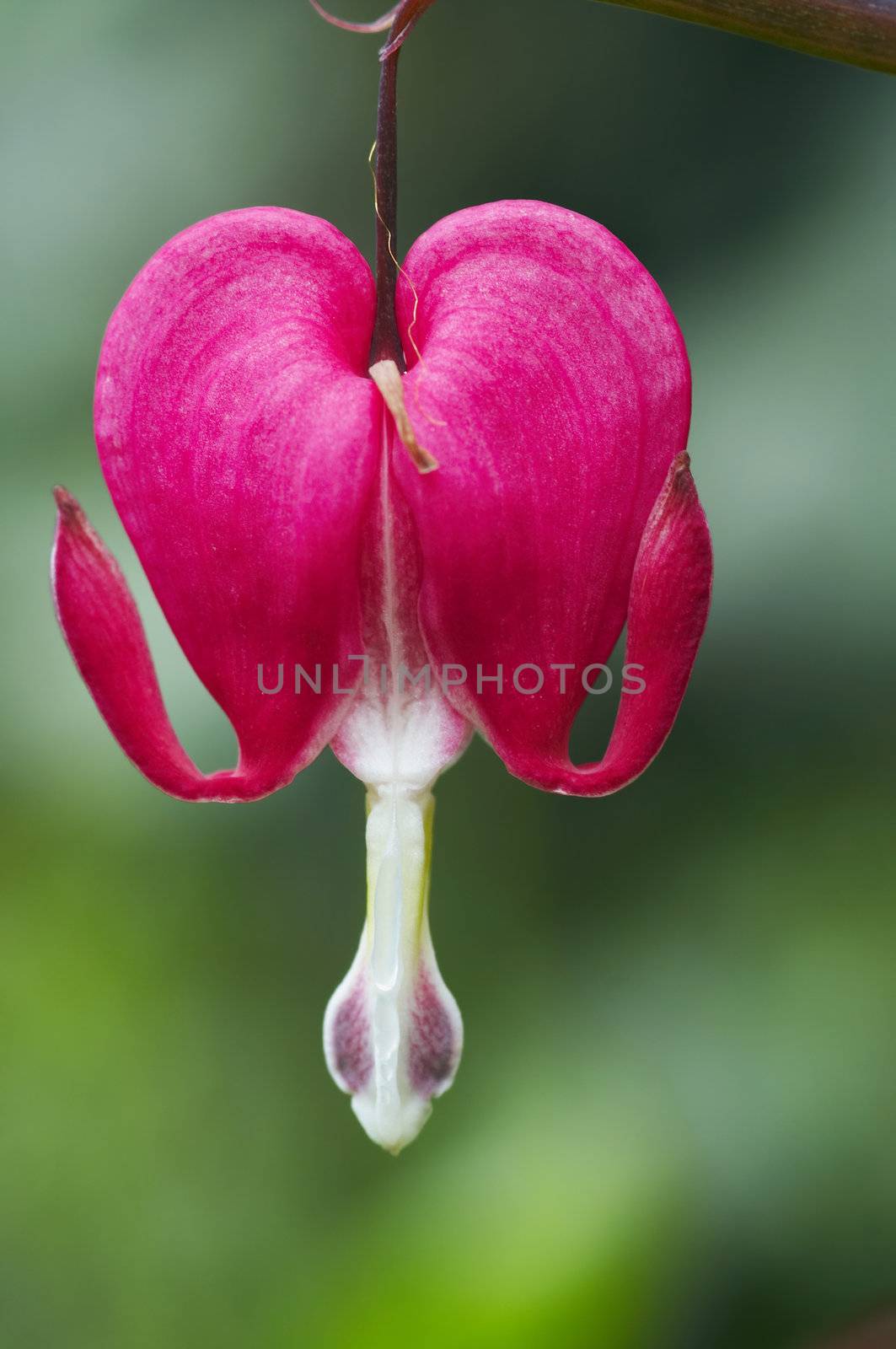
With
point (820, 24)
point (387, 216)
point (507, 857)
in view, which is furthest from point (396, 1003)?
point (507, 857)

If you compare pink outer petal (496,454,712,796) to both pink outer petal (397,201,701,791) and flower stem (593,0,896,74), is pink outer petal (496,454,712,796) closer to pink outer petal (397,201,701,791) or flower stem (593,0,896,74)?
pink outer petal (397,201,701,791)

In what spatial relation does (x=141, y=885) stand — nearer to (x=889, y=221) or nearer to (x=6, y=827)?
(x=6, y=827)

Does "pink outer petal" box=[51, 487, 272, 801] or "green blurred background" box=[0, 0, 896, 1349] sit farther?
"green blurred background" box=[0, 0, 896, 1349]

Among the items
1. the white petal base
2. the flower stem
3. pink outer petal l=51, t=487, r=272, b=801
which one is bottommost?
the white petal base

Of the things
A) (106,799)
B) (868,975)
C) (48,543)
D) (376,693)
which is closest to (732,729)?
(868,975)

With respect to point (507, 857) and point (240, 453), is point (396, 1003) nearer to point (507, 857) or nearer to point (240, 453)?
point (240, 453)

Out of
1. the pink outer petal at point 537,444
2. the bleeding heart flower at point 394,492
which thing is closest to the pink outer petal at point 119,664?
the bleeding heart flower at point 394,492

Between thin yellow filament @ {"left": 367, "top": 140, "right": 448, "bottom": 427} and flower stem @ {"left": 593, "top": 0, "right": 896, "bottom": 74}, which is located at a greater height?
flower stem @ {"left": 593, "top": 0, "right": 896, "bottom": 74}

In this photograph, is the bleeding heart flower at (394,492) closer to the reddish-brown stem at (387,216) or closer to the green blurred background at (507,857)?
the reddish-brown stem at (387,216)

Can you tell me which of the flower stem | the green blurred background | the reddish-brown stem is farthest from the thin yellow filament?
the green blurred background
